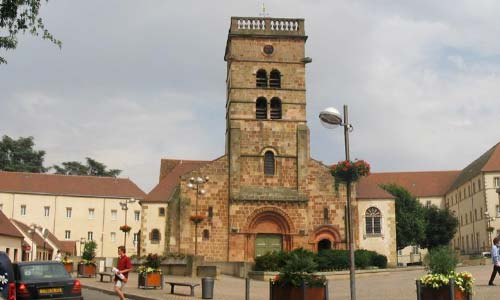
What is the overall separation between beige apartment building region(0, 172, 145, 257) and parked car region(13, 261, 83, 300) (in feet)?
206

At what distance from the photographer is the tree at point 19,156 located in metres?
92.1

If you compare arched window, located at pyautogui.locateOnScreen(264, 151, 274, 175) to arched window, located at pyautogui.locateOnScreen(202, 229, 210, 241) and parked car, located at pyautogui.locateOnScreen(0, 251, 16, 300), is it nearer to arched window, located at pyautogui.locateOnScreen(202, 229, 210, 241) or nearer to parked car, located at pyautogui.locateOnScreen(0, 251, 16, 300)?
arched window, located at pyautogui.locateOnScreen(202, 229, 210, 241)

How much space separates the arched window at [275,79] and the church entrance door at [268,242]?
1062cm

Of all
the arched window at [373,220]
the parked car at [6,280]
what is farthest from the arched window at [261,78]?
the parked car at [6,280]

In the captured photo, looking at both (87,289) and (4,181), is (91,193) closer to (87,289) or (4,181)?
(4,181)

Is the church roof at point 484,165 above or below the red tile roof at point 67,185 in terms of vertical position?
above

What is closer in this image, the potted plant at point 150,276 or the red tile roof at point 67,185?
the potted plant at point 150,276

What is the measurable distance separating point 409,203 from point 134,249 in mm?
34538

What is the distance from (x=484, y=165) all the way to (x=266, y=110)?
4372cm

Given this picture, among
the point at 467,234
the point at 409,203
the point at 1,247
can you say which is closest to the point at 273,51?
the point at 1,247

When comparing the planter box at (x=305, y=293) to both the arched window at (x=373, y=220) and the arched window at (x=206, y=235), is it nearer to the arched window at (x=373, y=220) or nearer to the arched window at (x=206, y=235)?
the arched window at (x=206, y=235)

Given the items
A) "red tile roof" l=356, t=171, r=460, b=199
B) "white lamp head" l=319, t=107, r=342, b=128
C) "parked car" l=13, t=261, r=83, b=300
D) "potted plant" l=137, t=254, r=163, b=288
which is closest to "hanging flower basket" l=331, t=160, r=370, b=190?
"white lamp head" l=319, t=107, r=342, b=128

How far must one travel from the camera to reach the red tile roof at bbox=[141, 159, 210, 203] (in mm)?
49531

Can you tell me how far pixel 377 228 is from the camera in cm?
4641
